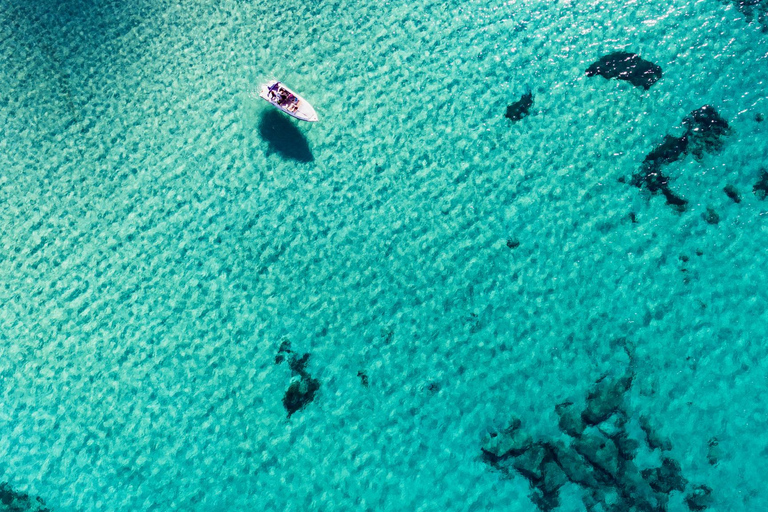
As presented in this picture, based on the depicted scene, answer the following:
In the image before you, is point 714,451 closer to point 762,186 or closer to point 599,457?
point 599,457

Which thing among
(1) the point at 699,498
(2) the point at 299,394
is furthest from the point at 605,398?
(2) the point at 299,394

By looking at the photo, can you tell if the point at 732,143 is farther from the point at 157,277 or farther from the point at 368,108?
the point at 157,277

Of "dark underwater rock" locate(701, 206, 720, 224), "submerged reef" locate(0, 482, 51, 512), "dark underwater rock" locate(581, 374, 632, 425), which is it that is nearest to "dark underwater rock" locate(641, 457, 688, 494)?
"dark underwater rock" locate(581, 374, 632, 425)

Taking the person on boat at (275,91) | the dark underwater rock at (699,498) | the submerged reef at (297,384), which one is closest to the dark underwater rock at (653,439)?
the dark underwater rock at (699,498)

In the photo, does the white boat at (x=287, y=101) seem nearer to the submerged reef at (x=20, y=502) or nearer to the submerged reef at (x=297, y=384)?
the submerged reef at (x=297, y=384)

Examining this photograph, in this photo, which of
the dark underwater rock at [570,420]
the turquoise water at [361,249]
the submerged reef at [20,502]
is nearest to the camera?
the dark underwater rock at [570,420]

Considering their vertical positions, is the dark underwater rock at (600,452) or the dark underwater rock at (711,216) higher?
the dark underwater rock at (711,216)

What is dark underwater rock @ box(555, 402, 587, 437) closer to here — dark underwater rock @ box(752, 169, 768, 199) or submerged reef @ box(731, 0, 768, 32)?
dark underwater rock @ box(752, 169, 768, 199)

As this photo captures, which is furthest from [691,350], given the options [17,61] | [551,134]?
[17,61]
